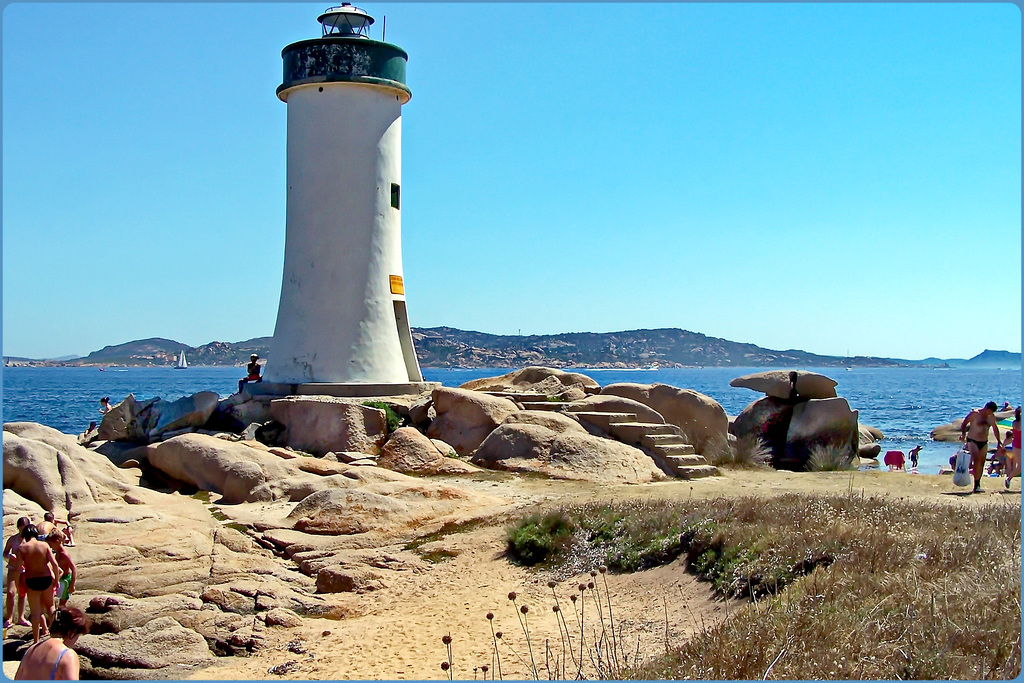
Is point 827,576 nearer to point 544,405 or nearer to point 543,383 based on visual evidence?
point 544,405

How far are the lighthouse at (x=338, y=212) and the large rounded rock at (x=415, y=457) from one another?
2343mm

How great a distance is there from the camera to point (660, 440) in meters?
17.8

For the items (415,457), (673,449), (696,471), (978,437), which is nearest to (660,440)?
(673,449)

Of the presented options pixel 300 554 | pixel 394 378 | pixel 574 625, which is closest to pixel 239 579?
pixel 300 554

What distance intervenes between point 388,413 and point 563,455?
391cm

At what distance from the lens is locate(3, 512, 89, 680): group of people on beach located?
884 cm

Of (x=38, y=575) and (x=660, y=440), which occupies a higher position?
(x=660, y=440)

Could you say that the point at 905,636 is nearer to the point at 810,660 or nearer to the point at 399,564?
the point at 810,660

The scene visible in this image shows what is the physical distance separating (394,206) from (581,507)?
10113mm

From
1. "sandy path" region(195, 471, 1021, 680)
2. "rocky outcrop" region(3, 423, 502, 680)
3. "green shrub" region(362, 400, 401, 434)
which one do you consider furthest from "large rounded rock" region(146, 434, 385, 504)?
"sandy path" region(195, 471, 1021, 680)

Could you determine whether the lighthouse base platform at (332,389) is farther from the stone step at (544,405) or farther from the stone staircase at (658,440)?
the stone staircase at (658,440)

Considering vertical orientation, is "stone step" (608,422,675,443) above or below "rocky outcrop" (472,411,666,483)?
above

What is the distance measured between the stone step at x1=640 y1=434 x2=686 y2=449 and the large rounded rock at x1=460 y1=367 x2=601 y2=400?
2.89 metres

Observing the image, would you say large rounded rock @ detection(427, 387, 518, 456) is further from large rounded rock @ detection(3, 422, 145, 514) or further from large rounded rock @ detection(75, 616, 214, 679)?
large rounded rock @ detection(75, 616, 214, 679)
